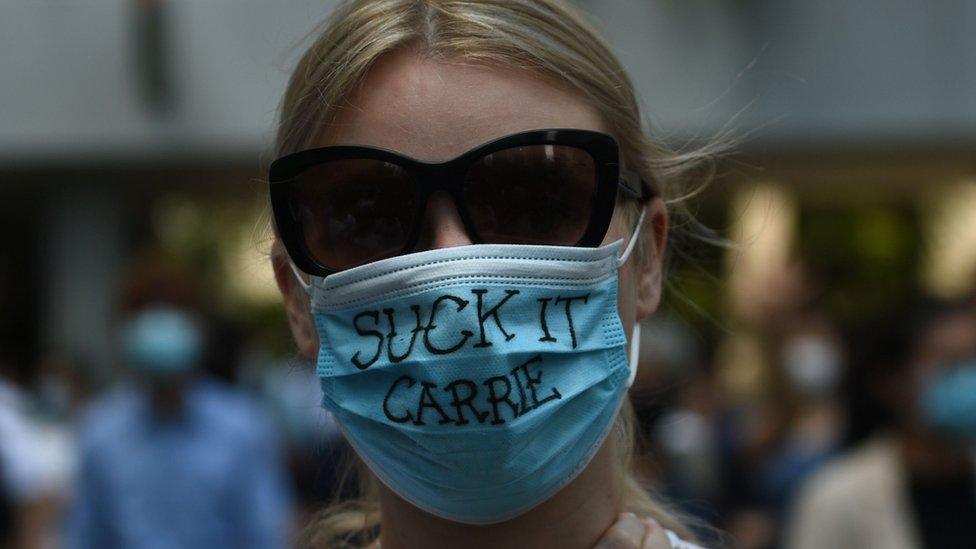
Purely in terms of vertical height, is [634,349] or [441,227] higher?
[441,227]

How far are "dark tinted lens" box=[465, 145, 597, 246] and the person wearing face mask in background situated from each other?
391cm

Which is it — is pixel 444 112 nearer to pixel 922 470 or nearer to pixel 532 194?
pixel 532 194

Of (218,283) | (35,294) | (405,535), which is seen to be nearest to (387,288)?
(405,535)

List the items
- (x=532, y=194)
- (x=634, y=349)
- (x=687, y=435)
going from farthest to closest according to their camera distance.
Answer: (x=687, y=435) < (x=634, y=349) < (x=532, y=194)

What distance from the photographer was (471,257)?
2061 mm

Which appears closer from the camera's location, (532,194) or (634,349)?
(532,194)

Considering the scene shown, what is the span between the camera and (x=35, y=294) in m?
19.2

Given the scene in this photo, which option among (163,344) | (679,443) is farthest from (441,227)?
(679,443)

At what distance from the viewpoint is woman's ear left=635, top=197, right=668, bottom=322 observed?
2.33 meters

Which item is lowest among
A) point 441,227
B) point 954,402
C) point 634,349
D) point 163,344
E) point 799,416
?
point 799,416

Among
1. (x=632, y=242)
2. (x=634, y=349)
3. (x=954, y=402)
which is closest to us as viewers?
(x=632, y=242)

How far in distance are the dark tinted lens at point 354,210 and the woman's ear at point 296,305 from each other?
144 millimetres

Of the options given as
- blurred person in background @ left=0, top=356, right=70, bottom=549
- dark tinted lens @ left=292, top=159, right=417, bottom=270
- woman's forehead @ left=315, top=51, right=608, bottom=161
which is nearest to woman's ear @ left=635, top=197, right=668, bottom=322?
woman's forehead @ left=315, top=51, right=608, bottom=161

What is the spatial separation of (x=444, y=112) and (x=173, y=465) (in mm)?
4042
